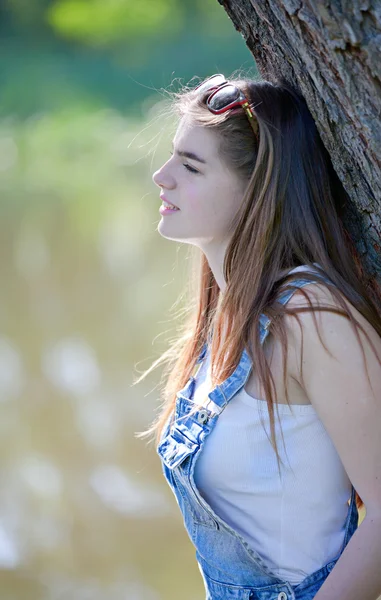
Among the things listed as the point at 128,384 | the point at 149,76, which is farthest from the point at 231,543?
the point at 149,76

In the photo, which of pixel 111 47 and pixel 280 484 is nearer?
pixel 280 484

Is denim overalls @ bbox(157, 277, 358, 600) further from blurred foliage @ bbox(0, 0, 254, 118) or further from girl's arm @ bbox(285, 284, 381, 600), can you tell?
blurred foliage @ bbox(0, 0, 254, 118)

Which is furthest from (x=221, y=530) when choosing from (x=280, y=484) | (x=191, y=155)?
(x=191, y=155)

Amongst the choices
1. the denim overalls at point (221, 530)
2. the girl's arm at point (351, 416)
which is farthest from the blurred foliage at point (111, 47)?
the girl's arm at point (351, 416)

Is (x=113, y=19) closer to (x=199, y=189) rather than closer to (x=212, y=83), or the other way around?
(x=212, y=83)

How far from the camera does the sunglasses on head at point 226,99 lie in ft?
4.62

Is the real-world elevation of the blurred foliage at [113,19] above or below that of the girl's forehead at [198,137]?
above

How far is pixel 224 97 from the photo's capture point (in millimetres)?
1431

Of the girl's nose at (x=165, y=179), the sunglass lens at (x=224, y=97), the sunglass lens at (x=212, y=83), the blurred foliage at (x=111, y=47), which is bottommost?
the girl's nose at (x=165, y=179)

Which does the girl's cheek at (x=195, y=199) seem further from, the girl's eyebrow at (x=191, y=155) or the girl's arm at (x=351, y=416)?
the girl's arm at (x=351, y=416)

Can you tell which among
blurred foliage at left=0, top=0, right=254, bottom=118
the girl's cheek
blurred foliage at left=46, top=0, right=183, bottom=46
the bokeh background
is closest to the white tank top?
the girl's cheek

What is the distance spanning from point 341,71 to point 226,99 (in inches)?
15.8

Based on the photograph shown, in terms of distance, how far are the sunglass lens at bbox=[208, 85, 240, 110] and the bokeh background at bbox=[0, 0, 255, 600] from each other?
34cm

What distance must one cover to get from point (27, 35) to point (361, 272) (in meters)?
5.54
